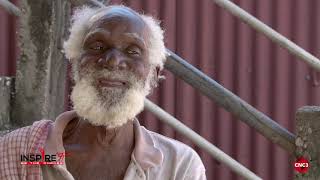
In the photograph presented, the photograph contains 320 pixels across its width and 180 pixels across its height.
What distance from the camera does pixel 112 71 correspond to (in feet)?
7.57

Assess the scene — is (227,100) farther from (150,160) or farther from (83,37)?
(83,37)

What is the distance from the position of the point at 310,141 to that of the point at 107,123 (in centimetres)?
114

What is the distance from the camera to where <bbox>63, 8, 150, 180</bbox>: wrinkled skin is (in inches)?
92.4

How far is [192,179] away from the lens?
2412 mm

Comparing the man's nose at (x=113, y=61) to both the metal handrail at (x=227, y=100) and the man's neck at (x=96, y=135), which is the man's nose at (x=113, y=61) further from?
the metal handrail at (x=227, y=100)

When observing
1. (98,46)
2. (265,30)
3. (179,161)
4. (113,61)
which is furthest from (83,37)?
(265,30)

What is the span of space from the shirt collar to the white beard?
0.37ft

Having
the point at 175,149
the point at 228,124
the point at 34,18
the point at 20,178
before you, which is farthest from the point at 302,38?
the point at 20,178

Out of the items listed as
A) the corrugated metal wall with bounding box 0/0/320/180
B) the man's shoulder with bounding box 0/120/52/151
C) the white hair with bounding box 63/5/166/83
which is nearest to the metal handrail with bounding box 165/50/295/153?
the white hair with bounding box 63/5/166/83

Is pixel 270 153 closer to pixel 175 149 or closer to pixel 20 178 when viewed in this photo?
pixel 175 149

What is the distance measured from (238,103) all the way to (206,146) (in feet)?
0.88

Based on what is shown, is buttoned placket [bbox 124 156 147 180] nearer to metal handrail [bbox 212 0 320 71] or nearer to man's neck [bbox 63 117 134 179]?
man's neck [bbox 63 117 134 179]

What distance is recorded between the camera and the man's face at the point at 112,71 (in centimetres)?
233

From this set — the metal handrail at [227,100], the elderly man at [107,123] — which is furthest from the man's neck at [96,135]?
the metal handrail at [227,100]
